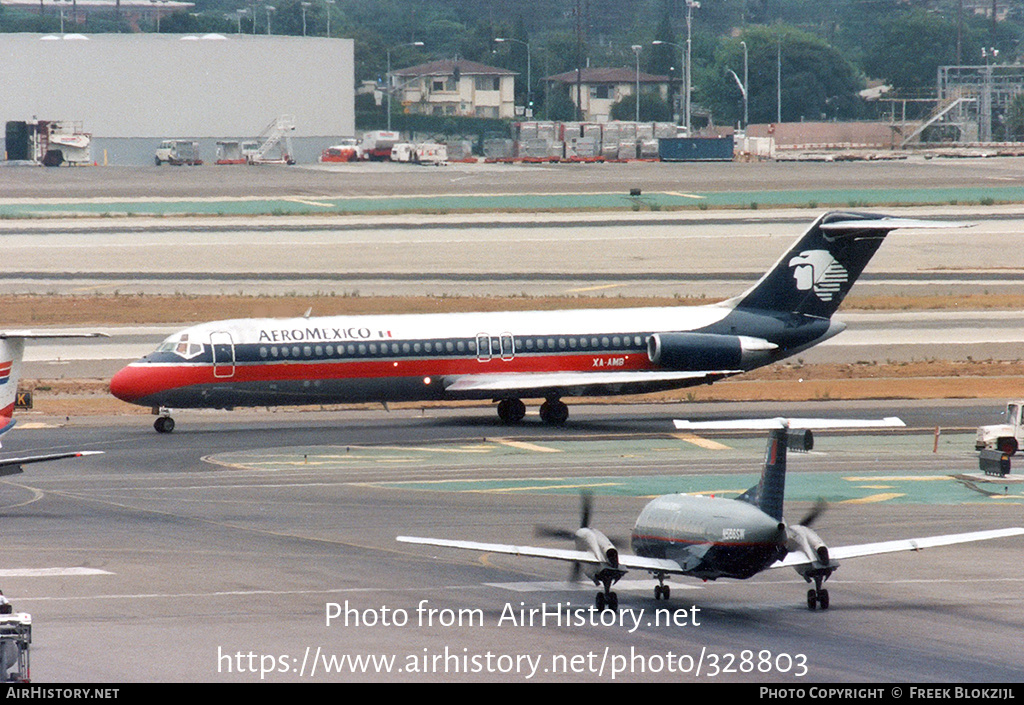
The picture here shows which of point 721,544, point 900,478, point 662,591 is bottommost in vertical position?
point 900,478

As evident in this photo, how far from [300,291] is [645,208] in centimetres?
4221

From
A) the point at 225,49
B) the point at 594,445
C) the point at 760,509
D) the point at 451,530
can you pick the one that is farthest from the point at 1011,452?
the point at 225,49

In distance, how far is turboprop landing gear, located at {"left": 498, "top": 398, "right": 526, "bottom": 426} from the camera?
56500 millimetres

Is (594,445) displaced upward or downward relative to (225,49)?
downward

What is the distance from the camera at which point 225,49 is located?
176 meters

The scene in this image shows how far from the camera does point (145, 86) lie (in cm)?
17250

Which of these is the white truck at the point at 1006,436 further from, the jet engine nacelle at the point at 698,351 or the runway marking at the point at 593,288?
the runway marking at the point at 593,288

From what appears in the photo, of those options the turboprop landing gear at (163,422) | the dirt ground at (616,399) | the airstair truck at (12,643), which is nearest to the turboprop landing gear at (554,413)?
the dirt ground at (616,399)

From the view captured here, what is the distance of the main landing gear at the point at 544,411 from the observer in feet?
185

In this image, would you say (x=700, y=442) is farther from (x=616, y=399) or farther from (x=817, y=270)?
(x=616, y=399)

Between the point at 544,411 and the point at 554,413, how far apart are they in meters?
0.38

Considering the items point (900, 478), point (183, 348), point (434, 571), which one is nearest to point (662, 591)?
point (434, 571)

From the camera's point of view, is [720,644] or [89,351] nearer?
[720,644]

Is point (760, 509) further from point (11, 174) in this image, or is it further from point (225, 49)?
point (225, 49)
